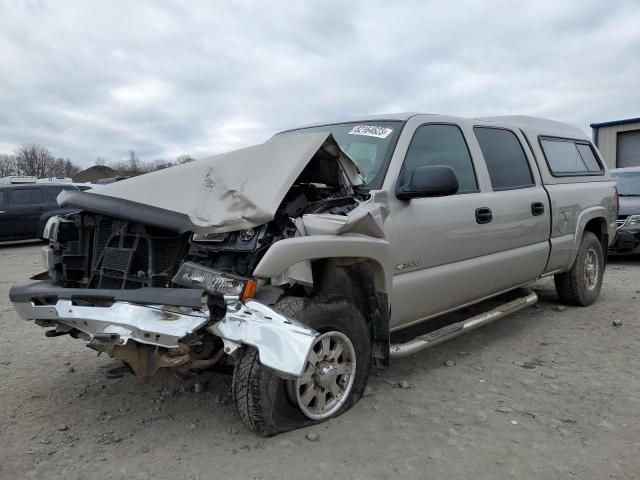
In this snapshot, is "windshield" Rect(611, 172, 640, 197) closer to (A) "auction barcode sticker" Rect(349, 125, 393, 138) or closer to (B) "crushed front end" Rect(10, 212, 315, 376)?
(A) "auction barcode sticker" Rect(349, 125, 393, 138)

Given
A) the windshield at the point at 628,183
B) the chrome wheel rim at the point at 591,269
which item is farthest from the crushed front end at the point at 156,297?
the windshield at the point at 628,183

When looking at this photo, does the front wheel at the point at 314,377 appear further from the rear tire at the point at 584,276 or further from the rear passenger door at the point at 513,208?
the rear tire at the point at 584,276

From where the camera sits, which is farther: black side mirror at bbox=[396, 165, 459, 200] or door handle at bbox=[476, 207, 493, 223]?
door handle at bbox=[476, 207, 493, 223]

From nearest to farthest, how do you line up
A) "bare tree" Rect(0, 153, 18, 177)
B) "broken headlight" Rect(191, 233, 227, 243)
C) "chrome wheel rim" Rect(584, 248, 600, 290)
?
"broken headlight" Rect(191, 233, 227, 243)
"chrome wheel rim" Rect(584, 248, 600, 290)
"bare tree" Rect(0, 153, 18, 177)

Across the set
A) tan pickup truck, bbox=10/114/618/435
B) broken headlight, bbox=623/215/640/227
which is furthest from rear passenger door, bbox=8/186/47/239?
broken headlight, bbox=623/215/640/227

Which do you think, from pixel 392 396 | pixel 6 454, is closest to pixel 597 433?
pixel 392 396

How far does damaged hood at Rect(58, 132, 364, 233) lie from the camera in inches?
112

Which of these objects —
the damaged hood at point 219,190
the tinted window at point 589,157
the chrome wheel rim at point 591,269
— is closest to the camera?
the damaged hood at point 219,190

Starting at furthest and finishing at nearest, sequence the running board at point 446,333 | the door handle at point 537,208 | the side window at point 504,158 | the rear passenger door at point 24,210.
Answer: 1. the rear passenger door at point 24,210
2. the door handle at point 537,208
3. the side window at point 504,158
4. the running board at point 446,333

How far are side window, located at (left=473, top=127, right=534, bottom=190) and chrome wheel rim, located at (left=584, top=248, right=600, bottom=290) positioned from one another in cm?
164

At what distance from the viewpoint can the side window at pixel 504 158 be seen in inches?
177

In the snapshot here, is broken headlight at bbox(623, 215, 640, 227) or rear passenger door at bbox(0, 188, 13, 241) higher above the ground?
rear passenger door at bbox(0, 188, 13, 241)

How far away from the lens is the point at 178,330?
2.62m

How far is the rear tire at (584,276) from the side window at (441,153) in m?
2.25
